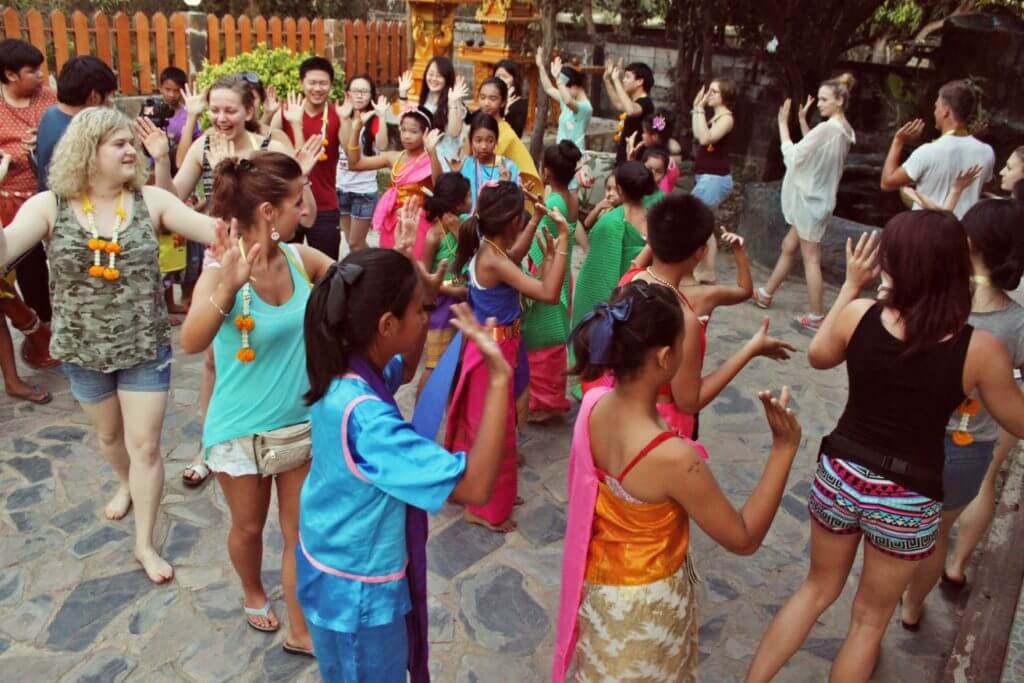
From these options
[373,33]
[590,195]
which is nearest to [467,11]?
[373,33]

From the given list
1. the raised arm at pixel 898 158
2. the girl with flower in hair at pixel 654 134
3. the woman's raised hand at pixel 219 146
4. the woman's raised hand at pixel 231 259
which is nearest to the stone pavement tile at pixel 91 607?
the woman's raised hand at pixel 231 259

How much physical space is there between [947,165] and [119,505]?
5.22 meters

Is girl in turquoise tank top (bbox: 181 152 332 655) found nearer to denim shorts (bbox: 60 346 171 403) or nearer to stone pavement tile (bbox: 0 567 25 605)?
denim shorts (bbox: 60 346 171 403)

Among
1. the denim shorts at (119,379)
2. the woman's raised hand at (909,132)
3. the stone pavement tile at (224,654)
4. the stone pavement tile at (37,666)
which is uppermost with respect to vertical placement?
the woman's raised hand at (909,132)

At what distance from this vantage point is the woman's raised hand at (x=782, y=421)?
7.22 feet

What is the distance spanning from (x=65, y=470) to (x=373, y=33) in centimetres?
1109

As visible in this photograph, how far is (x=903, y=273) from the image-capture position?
2.40 metres

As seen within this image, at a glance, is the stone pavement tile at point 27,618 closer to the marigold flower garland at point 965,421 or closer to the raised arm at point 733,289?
the raised arm at point 733,289

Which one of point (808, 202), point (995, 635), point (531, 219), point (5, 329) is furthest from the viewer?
point (808, 202)

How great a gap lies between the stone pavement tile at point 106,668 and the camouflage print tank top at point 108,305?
1074 millimetres

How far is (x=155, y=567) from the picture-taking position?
Answer: 358cm

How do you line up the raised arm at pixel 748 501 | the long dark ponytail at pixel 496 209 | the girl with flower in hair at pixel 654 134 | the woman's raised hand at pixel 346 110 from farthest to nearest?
the girl with flower in hair at pixel 654 134 → the woman's raised hand at pixel 346 110 → the long dark ponytail at pixel 496 209 → the raised arm at pixel 748 501

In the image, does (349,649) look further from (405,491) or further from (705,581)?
(705,581)

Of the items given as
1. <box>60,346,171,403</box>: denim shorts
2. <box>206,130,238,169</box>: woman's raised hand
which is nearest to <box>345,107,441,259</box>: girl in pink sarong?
<box>206,130,238,169</box>: woman's raised hand
